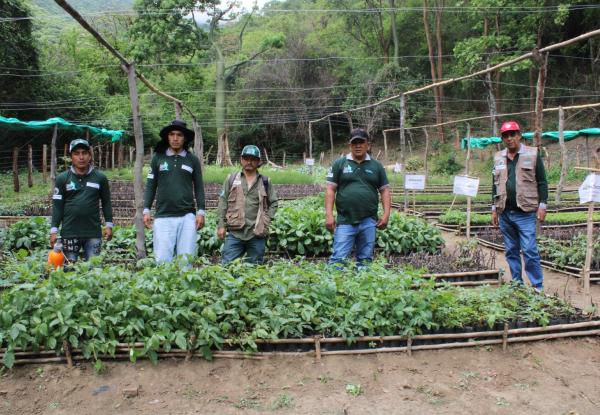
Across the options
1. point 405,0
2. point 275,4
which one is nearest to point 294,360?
point 405,0

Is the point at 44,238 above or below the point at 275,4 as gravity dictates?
below

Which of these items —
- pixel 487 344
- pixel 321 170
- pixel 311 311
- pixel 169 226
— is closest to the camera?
pixel 311 311

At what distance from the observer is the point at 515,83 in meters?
29.0

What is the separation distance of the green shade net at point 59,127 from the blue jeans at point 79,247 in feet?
34.0

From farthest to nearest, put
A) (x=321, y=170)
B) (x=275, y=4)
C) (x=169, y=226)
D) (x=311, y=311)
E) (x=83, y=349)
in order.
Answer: (x=275, y=4)
(x=321, y=170)
(x=169, y=226)
(x=311, y=311)
(x=83, y=349)

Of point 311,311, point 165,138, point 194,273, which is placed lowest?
point 311,311

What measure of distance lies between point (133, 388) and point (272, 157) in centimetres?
3200

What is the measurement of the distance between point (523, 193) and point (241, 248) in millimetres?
2963

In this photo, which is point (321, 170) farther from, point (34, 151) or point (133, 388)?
point (133, 388)

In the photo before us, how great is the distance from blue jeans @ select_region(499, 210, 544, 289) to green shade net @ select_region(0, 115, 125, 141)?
42.1 feet

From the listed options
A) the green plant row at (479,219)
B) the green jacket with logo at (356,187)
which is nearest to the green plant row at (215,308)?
the green jacket with logo at (356,187)

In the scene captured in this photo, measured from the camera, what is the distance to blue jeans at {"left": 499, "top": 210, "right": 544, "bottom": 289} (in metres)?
5.00

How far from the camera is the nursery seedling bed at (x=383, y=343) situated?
3488 millimetres

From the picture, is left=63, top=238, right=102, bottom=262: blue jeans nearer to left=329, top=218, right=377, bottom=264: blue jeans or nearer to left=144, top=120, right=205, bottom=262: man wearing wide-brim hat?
left=144, top=120, right=205, bottom=262: man wearing wide-brim hat
